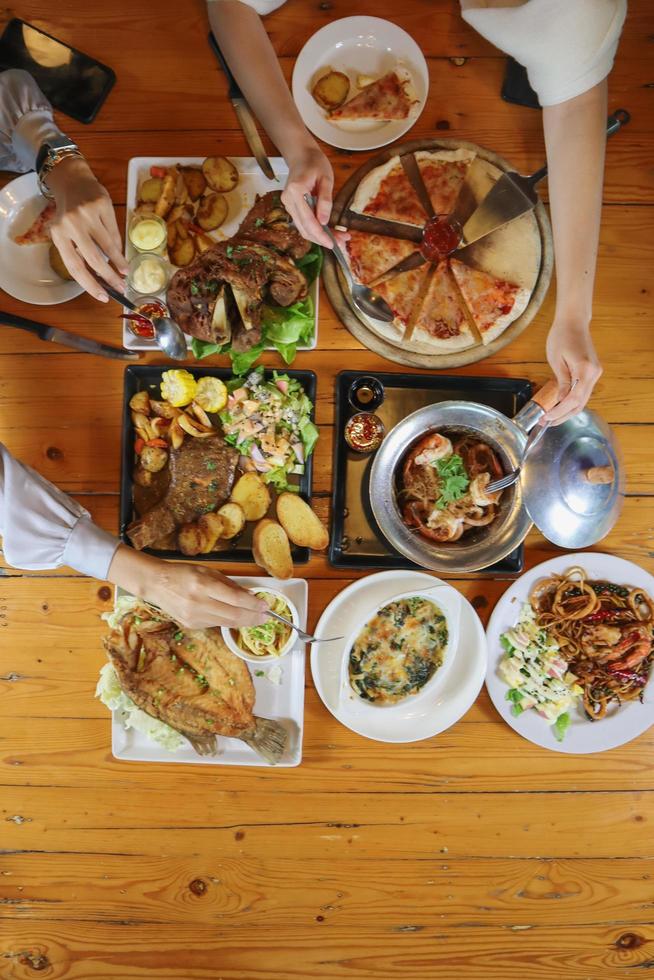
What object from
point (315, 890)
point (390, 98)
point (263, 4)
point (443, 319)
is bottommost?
point (315, 890)

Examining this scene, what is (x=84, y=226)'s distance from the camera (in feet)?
6.83

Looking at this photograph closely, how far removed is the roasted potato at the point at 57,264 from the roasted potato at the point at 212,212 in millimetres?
466

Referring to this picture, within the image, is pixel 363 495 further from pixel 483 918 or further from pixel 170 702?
pixel 483 918

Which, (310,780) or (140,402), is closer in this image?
(140,402)

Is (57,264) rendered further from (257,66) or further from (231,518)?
(231,518)

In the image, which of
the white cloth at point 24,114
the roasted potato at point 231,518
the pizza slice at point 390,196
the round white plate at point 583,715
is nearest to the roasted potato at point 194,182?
the white cloth at point 24,114

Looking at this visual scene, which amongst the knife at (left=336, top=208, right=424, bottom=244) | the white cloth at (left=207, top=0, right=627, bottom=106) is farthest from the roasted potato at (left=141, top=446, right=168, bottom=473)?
the white cloth at (left=207, top=0, right=627, bottom=106)

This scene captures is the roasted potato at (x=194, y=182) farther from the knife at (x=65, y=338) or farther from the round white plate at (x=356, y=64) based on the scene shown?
the knife at (x=65, y=338)

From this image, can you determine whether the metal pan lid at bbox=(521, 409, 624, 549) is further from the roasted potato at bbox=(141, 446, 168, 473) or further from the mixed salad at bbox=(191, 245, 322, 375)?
the roasted potato at bbox=(141, 446, 168, 473)

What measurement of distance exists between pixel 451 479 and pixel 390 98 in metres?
1.26

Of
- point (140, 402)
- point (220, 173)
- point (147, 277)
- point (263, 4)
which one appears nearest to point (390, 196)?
point (220, 173)

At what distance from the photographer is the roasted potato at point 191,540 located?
231 centimetres

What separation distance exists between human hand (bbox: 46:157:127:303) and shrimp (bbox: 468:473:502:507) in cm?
125

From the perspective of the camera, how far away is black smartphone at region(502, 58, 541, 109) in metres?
2.39
